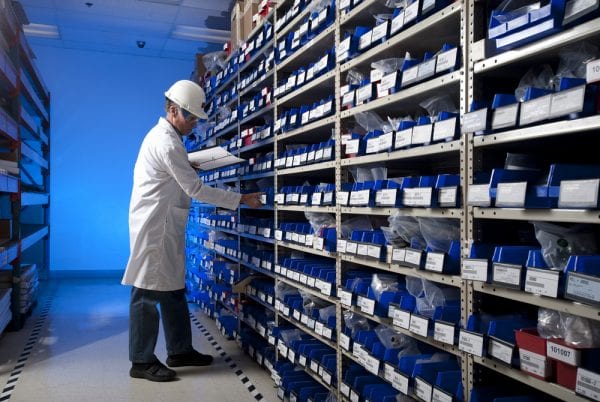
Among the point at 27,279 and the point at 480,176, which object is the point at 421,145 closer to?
the point at 480,176

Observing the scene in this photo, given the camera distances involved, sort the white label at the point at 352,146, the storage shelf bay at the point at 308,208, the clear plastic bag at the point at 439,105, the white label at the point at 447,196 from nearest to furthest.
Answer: the white label at the point at 447,196 < the clear plastic bag at the point at 439,105 < the white label at the point at 352,146 < the storage shelf bay at the point at 308,208

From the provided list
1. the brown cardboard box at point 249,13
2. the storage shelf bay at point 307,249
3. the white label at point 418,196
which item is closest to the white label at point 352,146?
the white label at point 418,196

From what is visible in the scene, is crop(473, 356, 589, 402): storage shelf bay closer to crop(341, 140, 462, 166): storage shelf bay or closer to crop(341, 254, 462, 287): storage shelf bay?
crop(341, 254, 462, 287): storage shelf bay

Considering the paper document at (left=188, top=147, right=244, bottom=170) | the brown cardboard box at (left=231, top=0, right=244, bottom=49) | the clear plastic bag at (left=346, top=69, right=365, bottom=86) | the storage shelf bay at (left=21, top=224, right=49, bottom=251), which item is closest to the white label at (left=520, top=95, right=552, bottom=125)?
the clear plastic bag at (left=346, top=69, right=365, bottom=86)

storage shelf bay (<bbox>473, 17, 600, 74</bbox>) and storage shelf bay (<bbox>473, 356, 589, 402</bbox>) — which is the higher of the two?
storage shelf bay (<bbox>473, 17, 600, 74</bbox>)

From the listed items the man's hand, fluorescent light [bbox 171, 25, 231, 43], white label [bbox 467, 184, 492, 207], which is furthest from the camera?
fluorescent light [bbox 171, 25, 231, 43]

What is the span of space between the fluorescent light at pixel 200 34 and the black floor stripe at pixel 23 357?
431 centimetres

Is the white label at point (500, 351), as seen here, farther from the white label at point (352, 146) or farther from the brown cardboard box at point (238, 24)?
the brown cardboard box at point (238, 24)

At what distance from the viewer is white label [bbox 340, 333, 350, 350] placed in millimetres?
2859

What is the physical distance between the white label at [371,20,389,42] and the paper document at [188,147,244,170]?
5.27 feet

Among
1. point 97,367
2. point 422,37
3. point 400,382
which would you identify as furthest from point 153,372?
point 422,37

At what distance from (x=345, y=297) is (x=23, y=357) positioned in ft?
10.3

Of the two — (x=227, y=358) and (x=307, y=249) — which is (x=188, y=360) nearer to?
(x=227, y=358)

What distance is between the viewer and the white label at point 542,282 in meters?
1.54
